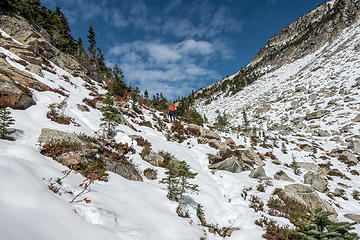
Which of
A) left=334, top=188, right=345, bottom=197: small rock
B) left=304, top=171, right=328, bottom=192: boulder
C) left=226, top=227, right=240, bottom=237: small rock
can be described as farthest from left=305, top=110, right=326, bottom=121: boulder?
left=226, top=227, right=240, bottom=237: small rock

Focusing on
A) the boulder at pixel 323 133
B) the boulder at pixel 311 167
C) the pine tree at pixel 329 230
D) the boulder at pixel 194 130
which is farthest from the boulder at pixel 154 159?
the boulder at pixel 323 133

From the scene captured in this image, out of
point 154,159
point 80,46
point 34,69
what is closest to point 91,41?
point 80,46

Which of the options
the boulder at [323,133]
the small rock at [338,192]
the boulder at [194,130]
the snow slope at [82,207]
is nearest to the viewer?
the snow slope at [82,207]

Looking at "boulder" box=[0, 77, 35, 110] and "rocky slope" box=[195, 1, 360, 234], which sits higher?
"rocky slope" box=[195, 1, 360, 234]

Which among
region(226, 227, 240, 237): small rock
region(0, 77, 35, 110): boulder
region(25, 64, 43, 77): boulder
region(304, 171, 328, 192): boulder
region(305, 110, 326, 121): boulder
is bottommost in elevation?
region(226, 227, 240, 237): small rock

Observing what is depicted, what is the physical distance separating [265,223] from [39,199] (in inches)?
220

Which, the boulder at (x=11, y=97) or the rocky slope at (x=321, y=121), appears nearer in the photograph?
the boulder at (x=11, y=97)

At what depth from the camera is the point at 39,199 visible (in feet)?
7.88

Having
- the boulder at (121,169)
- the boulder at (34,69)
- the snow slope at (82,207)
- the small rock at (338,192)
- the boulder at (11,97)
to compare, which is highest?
the boulder at (34,69)

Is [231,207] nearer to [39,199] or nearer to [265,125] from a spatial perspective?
[39,199]

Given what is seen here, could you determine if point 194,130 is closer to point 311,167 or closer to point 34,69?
point 311,167

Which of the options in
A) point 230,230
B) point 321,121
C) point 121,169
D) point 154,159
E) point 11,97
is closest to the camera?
point 230,230

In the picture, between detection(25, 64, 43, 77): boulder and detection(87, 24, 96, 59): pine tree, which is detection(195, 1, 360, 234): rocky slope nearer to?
detection(25, 64, 43, 77): boulder

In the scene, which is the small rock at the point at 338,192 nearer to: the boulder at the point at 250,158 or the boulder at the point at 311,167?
the boulder at the point at 311,167
